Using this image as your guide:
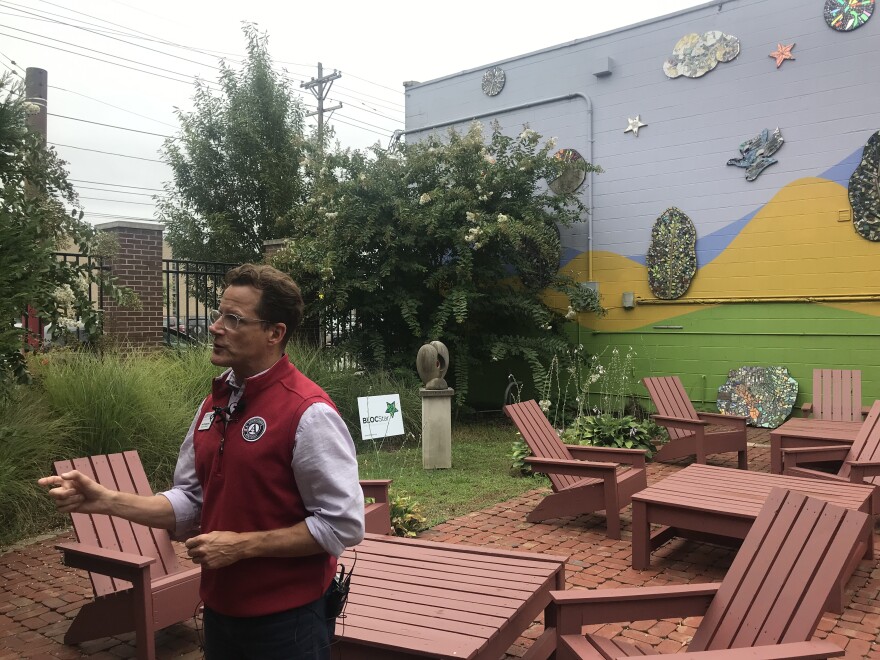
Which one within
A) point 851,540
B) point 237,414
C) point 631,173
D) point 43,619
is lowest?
point 43,619

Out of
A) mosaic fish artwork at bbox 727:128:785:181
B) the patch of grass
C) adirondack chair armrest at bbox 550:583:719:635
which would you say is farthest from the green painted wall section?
adirondack chair armrest at bbox 550:583:719:635

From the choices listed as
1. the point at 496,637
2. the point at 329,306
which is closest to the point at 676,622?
the point at 496,637

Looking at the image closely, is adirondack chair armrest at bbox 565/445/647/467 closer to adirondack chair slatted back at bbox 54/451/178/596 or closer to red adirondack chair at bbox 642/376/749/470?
red adirondack chair at bbox 642/376/749/470

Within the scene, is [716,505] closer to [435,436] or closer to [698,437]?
[698,437]

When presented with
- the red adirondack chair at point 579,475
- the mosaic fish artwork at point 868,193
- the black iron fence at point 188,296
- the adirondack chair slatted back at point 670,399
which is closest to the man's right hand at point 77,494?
the red adirondack chair at point 579,475

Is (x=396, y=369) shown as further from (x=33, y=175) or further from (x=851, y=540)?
(x=851, y=540)

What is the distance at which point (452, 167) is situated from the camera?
1085cm

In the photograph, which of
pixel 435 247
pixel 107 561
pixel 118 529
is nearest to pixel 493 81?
pixel 435 247

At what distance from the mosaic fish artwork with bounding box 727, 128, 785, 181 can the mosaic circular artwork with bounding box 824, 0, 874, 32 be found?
4.63 ft

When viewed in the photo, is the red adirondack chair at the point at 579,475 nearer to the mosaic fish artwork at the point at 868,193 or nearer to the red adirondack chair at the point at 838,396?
the red adirondack chair at the point at 838,396

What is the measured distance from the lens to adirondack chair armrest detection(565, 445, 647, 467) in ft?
19.6

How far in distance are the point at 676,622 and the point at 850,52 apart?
829 centimetres

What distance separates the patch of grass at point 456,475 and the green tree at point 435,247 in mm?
1558

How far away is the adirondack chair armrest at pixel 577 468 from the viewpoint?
5.40 m
